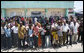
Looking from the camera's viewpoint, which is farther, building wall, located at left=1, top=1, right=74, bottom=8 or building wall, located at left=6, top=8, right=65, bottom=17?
building wall, located at left=6, top=8, right=65, bottom=17

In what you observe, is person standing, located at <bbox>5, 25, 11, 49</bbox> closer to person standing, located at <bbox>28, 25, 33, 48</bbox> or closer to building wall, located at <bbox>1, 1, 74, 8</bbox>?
person standing, located at <bbox>28, 25, 33, 48</bbox>

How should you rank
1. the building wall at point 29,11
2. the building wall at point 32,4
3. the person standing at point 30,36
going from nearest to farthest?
1. the person standing at point 30,36
2. the building wall at point 32,4
3. the building wall at point 29,11

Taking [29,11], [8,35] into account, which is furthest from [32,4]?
[8,35]

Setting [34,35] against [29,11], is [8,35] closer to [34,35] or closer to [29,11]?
[34,35]

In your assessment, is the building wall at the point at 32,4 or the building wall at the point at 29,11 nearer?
the building wall at the point at 32,4

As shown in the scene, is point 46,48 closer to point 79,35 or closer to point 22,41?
point 22,41

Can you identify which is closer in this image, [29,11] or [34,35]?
[34,35]

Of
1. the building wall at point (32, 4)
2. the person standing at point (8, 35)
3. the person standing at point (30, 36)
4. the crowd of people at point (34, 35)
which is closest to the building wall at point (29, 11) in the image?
the building wall at point (32, 4)

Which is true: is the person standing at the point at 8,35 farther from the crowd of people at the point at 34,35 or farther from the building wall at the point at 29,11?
the building wall at the point at 29,11

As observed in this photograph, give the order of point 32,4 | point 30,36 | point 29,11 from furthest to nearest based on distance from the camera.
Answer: point 29,11, point 32,4, point 30,36

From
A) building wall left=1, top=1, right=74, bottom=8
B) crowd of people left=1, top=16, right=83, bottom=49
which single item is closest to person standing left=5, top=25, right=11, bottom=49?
crowd of people left=1, top=16, right=83, bottom=49

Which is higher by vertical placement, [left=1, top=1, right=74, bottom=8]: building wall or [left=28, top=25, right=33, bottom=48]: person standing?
[left=1, top=1, right=74, bottom=8]: building wall

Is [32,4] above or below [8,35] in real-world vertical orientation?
above

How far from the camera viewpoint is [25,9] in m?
22.9
